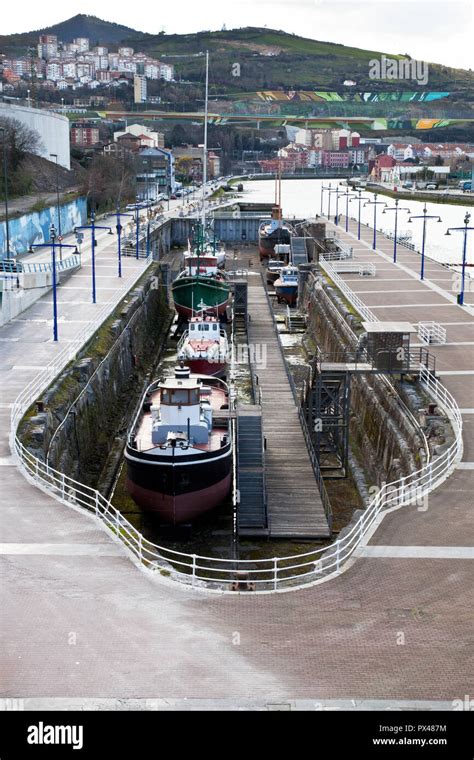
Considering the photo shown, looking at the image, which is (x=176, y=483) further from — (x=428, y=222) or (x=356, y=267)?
(x=428, y=222)

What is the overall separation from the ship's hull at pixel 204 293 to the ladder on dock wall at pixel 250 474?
27761 mm

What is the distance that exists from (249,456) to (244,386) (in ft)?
42.9

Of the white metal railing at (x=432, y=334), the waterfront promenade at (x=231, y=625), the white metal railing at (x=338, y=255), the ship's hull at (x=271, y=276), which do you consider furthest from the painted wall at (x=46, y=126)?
the waterfront promenade at (x=231, y=625)

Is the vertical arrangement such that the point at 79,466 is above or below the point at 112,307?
below

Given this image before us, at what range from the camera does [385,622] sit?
17.0m

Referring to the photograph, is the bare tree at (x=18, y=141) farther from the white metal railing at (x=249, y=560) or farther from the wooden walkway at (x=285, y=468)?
the white metal railing at (x=249, y=560)

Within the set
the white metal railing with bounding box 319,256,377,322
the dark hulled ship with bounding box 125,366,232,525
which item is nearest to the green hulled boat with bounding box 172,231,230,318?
the white metal railing with bounding box 319,256,377,322

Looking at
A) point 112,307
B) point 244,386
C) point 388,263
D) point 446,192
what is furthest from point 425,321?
point 446,192

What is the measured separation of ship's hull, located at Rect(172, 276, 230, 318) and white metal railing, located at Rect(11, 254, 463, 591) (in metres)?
25.8

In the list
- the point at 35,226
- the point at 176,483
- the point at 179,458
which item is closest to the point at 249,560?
the point at 176,483

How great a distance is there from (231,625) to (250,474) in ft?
43.6

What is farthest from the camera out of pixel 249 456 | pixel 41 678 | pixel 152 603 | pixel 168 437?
pixel 249 456

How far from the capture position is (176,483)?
27.9m
